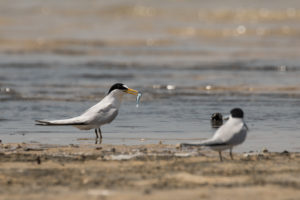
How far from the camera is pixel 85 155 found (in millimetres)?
7727

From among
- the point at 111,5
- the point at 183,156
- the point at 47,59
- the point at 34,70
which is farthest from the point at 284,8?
the point at 183,156

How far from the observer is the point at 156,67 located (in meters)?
20.1

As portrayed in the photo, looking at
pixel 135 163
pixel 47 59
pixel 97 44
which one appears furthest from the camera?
pixel 97 44

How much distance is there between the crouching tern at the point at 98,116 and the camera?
9102 mm

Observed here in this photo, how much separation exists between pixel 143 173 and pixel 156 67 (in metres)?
13.5

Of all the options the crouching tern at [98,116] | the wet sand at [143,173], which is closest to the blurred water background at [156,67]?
the crouching tern at [98,116]

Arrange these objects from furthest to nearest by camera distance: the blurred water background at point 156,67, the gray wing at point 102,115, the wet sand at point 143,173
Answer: the blurred water background at point 156,67 → the gray wing at point 102,115 → the wet sand at point 143,173

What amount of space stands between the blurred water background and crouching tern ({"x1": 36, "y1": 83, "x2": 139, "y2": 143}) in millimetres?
247

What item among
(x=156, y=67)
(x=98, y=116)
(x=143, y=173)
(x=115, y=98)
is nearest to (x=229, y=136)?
Answer: (x=143, y=173)

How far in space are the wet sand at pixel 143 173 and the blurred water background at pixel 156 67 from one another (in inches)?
42.3

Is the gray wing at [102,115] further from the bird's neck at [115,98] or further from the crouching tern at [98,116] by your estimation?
the bird's neck at [115,98]

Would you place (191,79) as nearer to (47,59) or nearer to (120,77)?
(120,77)

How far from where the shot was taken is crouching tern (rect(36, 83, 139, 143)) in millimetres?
9102

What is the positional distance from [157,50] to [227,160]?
1869 cm
